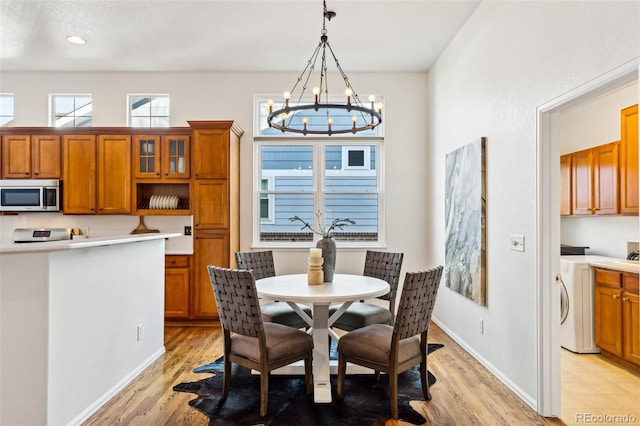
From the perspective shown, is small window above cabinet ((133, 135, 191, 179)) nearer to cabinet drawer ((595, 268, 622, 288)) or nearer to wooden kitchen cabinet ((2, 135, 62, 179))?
wooden kitchen cabinet ((2, 135, 62, 179))

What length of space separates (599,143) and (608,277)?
1.45 m

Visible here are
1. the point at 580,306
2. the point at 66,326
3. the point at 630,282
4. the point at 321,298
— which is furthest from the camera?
the point at 580,306

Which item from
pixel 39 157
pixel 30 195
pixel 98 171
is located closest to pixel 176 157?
pixel 98 171

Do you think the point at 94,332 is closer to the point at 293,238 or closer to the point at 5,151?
the point at 293,238

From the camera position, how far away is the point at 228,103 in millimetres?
5082

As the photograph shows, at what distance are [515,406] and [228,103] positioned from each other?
4564 mm

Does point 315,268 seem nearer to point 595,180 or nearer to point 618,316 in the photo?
point 618,316

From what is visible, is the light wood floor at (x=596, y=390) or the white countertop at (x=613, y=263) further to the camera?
the white countertop at (x=613, y=263)

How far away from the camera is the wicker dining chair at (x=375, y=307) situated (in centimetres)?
318

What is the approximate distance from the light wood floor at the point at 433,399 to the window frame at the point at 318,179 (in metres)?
1.81

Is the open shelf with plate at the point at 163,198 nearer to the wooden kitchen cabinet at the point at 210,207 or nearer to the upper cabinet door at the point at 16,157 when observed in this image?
the wooden kitchen cabinet at the point at 210,207

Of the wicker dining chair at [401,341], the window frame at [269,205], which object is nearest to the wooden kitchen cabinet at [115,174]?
the window frame at [269,205]

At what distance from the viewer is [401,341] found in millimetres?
2525

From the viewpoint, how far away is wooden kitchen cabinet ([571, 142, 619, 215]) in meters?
3.54
